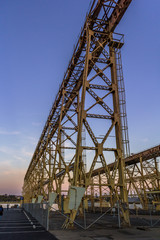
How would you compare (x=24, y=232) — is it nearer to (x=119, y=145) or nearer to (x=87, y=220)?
(x=87, y=220)

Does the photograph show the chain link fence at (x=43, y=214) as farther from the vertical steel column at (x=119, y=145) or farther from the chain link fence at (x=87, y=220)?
the vertical steel column at (x=119, y=145)

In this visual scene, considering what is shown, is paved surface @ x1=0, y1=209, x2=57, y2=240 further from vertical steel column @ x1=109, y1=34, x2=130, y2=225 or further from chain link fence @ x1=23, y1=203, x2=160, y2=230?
vertical steel column @ x1=109, y1=34, x2=130, y2=225

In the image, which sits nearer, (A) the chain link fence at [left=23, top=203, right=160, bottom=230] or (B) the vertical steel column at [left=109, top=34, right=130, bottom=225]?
(A) the chain link fence at [left=23, top=203, right=160, bottom=230]

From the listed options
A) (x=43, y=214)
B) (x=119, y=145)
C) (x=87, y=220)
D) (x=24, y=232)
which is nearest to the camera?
(x=24, y=232)

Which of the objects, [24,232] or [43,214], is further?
[43,214]

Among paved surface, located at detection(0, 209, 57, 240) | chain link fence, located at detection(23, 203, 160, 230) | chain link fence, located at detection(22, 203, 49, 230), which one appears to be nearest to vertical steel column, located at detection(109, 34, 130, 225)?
chain link fence, located at detection(23, 203, 160, 230)

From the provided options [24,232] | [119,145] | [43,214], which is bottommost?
[24,232]

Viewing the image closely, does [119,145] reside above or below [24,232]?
above

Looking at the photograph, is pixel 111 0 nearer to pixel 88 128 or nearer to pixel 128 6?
pixel 128 6

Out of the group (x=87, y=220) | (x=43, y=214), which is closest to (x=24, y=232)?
(x=43, y=214)

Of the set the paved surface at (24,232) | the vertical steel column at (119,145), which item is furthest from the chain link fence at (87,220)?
the paved surface at (24,232)

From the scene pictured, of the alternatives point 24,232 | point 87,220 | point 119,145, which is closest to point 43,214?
point 24,232

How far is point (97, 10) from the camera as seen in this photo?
54.3ft

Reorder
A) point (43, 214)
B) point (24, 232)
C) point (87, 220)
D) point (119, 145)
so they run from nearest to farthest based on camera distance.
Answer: point (24, 232), point (43, 214), point (119, 145), point (87, 220)
